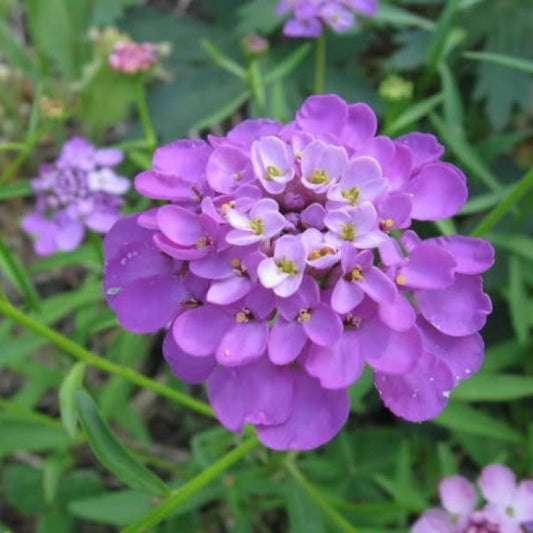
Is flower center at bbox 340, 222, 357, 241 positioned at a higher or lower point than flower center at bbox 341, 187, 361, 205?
lower

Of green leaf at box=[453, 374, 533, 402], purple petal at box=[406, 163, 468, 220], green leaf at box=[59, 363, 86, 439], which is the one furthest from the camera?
green leaf at box=[453, 374, 533, 402]

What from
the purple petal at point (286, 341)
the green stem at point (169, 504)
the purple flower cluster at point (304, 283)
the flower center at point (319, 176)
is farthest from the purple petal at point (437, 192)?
the green stem at point (169, 504)

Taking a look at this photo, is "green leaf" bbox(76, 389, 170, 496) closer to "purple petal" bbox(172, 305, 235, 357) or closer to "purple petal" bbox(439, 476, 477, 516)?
"purple petal" bbox(172, 305, 235, 357)

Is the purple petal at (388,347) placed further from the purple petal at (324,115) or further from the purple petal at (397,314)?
the purple petal at (324,115)

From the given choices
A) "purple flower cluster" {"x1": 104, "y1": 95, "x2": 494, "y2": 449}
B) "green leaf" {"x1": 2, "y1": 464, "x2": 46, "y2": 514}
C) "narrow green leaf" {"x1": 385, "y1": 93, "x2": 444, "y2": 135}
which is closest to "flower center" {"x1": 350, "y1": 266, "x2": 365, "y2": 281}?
"purple flower cluster" {"x1": 104, "y1": 95, "x2": 494, "y2": 449}

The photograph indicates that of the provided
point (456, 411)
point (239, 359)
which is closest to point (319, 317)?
point (239, 359)

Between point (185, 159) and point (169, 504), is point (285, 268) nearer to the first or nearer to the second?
point (185, 159)
